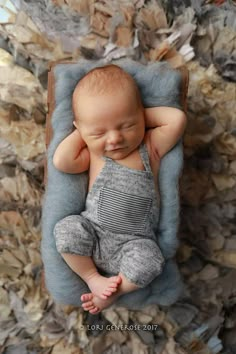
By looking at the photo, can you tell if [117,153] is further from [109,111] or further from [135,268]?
[135,268]

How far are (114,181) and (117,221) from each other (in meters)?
0.09

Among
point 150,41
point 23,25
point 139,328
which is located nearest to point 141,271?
point 139,328

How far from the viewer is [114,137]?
1074 mm

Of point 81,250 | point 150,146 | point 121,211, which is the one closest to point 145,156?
point 150,146

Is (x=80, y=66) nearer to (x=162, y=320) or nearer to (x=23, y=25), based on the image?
(x=23, y=25)

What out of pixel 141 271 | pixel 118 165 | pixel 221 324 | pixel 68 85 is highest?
pixel 68 85

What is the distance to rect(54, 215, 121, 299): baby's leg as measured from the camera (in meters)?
1.08

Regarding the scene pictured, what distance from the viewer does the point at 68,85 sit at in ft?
3.77

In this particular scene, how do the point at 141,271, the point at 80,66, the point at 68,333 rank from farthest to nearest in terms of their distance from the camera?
the point at 68,333
the point at 80,66
the point at 141,271

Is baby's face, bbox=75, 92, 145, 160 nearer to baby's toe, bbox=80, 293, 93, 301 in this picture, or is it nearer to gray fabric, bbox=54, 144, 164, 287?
gray fabric, bbox=54, 144, 164, 287

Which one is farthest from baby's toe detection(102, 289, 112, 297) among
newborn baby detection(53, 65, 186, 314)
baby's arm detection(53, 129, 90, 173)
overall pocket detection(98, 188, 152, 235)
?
baby's arm detection(53, 129, 90, 173)

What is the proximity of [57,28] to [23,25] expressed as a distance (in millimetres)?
93

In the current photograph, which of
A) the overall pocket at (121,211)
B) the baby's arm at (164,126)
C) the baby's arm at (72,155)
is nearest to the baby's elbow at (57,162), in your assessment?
the baby's arm at (72,155)

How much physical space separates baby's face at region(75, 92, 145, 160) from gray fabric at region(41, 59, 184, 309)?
74mm
